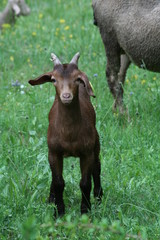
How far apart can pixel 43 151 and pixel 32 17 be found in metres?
5.48

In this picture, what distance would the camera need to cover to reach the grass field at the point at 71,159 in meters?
3.89

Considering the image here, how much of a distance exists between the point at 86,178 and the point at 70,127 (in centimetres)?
40

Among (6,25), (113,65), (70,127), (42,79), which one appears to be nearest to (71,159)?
(70,127)

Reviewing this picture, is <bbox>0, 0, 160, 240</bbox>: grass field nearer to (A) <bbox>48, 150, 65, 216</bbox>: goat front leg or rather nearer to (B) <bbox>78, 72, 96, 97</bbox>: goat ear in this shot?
(A) <bbox>48, 150, 65, 216</bbox>: goat front leg

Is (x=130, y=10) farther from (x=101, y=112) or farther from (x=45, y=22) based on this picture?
(x=45, y=22)

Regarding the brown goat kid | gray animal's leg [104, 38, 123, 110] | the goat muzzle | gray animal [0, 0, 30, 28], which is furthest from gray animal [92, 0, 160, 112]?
gray animal [0, 0, 30, 28]

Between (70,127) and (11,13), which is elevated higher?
(11,13)

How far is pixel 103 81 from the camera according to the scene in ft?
24.0

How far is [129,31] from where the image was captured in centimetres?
641

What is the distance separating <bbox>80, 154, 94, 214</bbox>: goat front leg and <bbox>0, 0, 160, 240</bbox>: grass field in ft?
0.31

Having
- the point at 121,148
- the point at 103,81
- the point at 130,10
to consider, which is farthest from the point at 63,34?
the point at 121,148

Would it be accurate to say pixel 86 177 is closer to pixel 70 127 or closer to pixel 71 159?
pixel 70 127

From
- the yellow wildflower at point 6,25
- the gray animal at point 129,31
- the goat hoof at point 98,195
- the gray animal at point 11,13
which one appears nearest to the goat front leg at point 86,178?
the goat hoof at point 98,195

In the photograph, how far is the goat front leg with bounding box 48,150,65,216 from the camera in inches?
161
